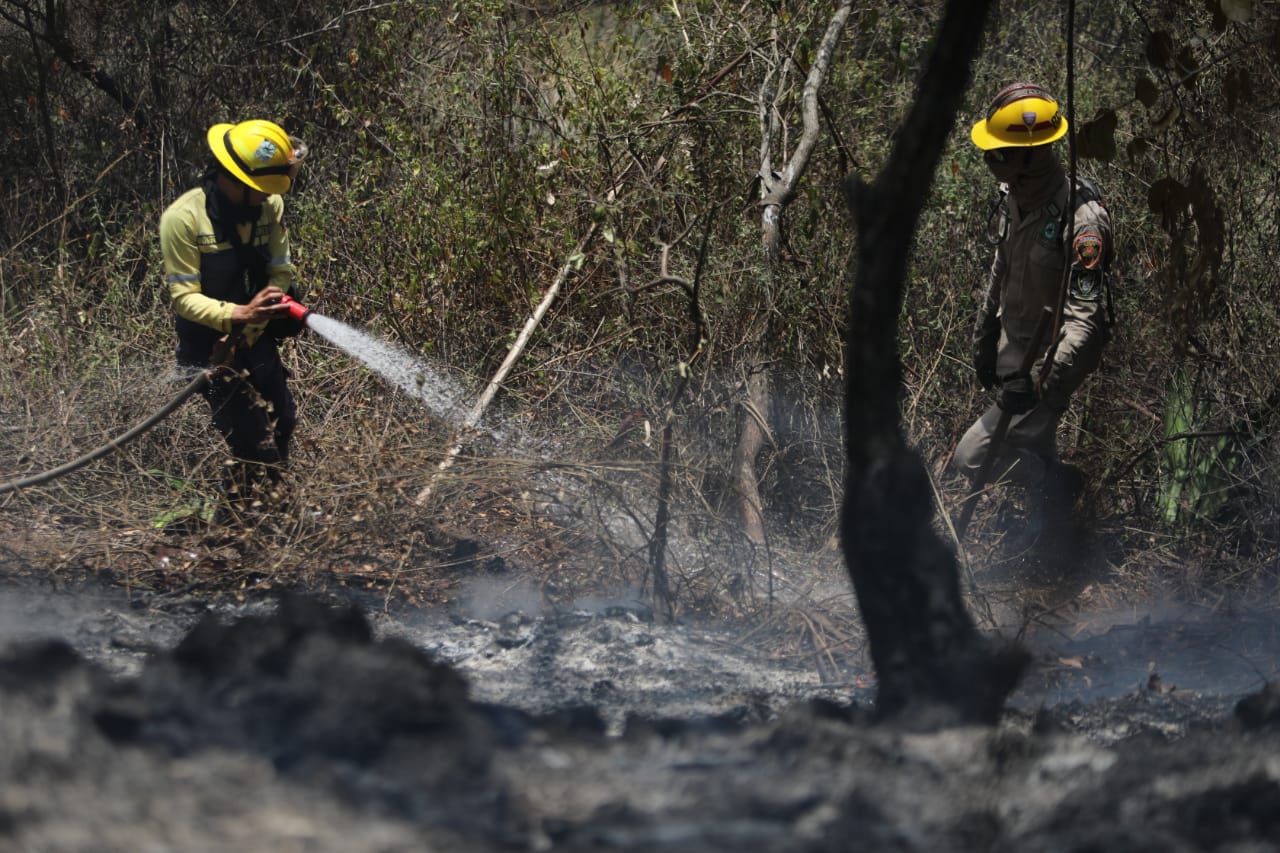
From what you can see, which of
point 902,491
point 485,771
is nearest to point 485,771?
point 485,771

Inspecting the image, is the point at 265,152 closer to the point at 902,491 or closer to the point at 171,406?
the point at 171,406

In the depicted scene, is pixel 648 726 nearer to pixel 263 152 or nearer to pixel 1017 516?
pixel 263 152

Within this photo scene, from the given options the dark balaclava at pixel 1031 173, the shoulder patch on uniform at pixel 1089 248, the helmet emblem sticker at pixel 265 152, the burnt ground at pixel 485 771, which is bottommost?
the burnt ground at pixel 485 771

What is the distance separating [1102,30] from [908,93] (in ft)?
8.01

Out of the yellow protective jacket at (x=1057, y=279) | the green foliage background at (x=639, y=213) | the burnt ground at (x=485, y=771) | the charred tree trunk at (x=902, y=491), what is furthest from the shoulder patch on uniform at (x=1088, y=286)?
the charred tree trunk at (x=902, y=491)

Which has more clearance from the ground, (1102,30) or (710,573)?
(1102,30)

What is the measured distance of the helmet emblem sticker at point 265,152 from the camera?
4668 millimetres

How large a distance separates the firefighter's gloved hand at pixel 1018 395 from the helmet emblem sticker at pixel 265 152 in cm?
326

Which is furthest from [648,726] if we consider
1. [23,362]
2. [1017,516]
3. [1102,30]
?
[1102,30]

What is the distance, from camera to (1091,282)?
4777 mm

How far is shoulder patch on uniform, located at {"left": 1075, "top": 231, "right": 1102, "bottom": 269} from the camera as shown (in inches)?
184

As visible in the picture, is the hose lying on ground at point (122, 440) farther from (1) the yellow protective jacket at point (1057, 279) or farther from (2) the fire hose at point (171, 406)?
(1) the yellow protective jacket at point (1057, 279)

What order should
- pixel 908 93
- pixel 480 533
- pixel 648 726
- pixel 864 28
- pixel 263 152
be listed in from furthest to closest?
pixel 908 93, pixel 864 28, pixel 480 533, pixel 263 152, pixel 648 726

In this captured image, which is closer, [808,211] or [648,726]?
[648,726]
